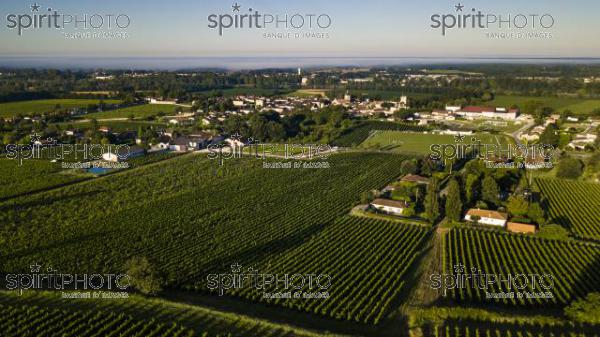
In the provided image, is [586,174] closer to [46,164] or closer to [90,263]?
[90,263]

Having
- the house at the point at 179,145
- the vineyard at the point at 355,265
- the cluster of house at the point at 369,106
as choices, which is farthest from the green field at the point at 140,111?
the vineyard at the point at 355,265

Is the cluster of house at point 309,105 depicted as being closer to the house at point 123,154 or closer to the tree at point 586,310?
the house at point 123,154

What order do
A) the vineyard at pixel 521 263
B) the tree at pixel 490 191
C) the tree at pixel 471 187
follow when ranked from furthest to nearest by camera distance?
the tree at pixel 471 187 < the tree at pixel 490 191 < the vineyard at pixel 521 263

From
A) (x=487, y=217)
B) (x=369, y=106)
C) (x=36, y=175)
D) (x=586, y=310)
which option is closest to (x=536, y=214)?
(x=487, y=217)

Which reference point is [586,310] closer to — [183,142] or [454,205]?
[454,205]

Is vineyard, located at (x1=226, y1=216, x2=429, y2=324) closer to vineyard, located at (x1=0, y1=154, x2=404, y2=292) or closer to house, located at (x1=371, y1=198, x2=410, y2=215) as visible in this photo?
vineyard, located at (x1=0, y1=154, x2=404, y2=292)

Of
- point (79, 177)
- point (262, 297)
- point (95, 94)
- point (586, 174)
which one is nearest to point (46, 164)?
point (79, 177)
